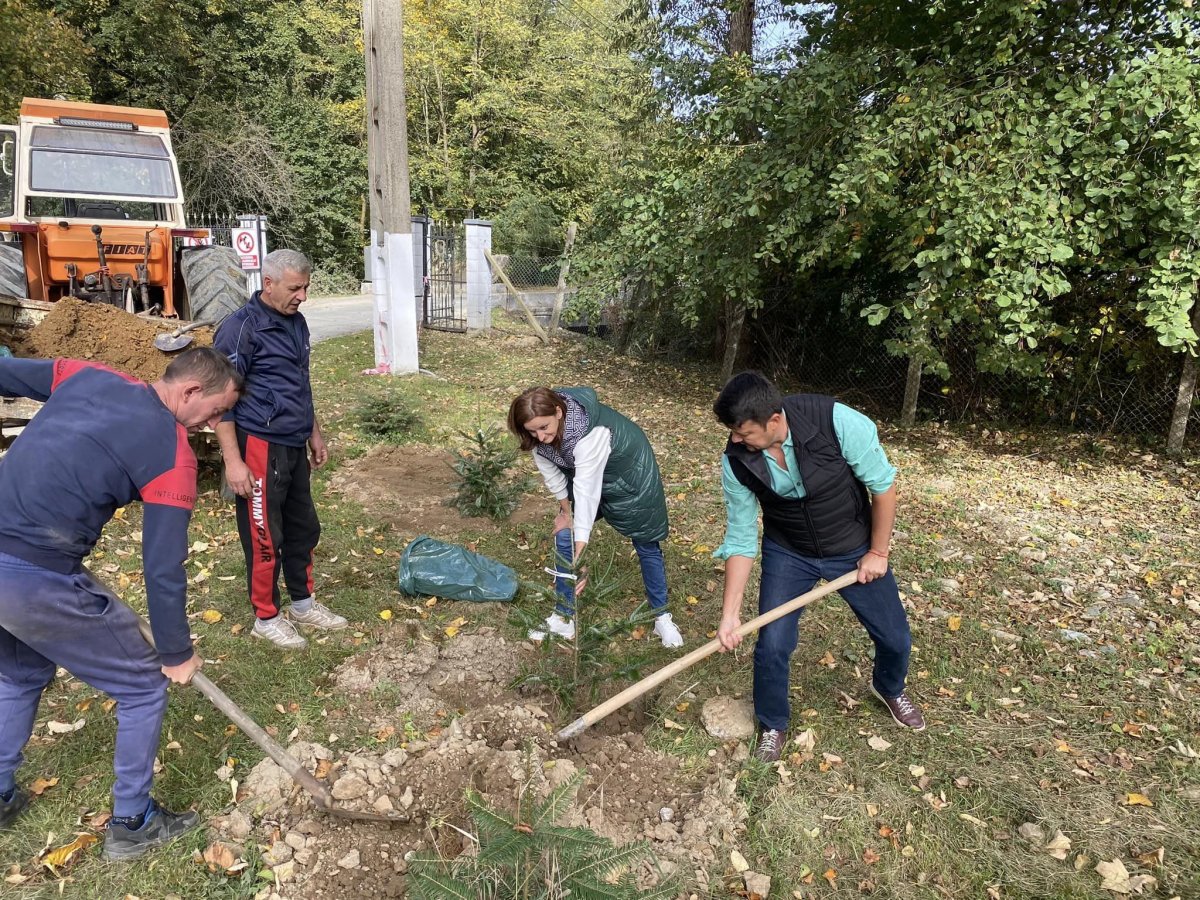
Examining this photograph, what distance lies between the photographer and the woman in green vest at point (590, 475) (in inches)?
118

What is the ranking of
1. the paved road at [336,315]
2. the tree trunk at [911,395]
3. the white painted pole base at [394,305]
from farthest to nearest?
the paved road at [336,315] < the white painted pole base at [394,305] < the tree trunk at [911,395]

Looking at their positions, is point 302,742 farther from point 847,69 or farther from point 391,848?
point 847,69

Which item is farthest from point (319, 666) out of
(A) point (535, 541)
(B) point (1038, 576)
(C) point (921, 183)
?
(C) point (921, 183)

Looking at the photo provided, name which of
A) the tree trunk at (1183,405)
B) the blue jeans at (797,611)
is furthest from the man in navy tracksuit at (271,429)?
the tree trunk at (1183,405)

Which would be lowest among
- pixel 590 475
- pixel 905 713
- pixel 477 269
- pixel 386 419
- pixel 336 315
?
pixel 905 713

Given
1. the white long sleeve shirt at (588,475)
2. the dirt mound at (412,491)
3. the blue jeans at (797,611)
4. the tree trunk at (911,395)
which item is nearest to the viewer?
the blue jeans at (797,611)

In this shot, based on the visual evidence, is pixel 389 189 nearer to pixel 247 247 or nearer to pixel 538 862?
pixel 247 247

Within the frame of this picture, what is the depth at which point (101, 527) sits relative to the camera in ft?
6.98

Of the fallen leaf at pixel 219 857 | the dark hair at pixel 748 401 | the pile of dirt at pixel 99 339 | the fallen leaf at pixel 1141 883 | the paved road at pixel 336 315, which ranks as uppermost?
the dark hair at pixel 748 401

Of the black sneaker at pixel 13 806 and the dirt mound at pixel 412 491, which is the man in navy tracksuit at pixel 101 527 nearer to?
the black sneaker at pixel 13 806

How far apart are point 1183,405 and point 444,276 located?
32.9ft

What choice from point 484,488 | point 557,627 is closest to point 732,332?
point 484,488

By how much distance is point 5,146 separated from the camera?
7055 mm

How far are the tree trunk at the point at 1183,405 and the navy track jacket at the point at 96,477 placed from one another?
7275mm
